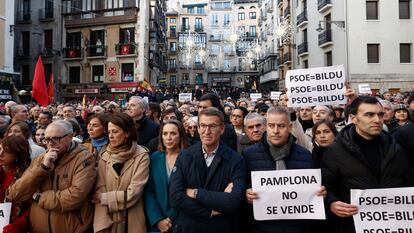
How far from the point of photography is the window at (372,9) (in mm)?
27500

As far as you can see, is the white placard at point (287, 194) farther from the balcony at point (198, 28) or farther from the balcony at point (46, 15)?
the balcony at point (198, 28)

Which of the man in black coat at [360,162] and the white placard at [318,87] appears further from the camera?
the white placard at [318,87]

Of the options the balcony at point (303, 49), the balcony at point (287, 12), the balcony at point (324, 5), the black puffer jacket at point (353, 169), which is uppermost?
the balcony at point (287, 12)

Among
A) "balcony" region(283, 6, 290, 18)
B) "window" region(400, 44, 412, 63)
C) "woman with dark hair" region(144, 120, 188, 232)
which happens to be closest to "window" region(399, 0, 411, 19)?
"window" region(400, 44, 412, 63)

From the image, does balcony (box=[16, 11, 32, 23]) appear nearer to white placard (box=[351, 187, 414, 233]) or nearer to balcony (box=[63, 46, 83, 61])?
balcony (box=[63, 46, 83, 61])

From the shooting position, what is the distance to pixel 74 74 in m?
33.9

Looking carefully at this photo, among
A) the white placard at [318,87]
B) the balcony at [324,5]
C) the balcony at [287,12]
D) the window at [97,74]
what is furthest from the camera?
the balcony at [287,12]

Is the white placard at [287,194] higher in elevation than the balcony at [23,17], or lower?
lower

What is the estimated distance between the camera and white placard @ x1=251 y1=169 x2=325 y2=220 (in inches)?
142

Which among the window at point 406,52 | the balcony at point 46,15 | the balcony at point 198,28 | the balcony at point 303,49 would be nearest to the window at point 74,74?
the balcony at point 46,15

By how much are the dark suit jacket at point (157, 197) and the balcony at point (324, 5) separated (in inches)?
1113

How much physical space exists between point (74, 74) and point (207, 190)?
32.6 metres

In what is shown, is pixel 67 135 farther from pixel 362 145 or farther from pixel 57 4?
pixel 57 4

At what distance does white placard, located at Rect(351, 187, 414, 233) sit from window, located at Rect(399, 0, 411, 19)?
2792 cm
